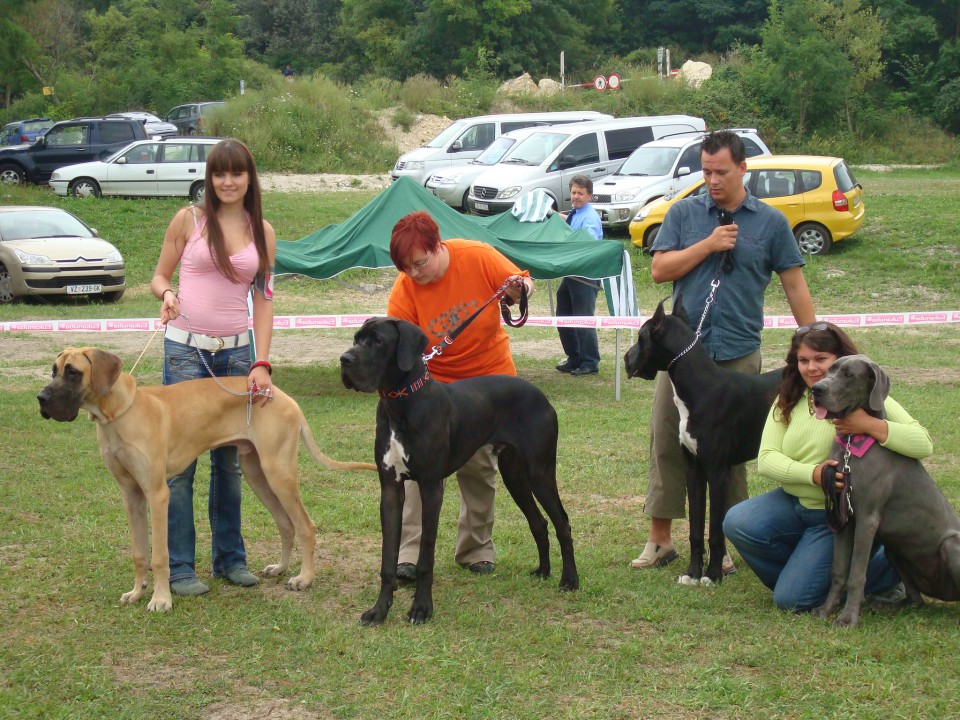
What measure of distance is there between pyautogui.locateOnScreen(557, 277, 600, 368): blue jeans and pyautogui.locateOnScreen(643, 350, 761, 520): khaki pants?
619 centimetres

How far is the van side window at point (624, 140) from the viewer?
2339 centimetres

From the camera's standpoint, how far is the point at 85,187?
78.1ft

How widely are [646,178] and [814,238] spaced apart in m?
3.69

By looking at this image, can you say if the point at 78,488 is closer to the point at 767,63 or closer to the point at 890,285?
the point at 890,285

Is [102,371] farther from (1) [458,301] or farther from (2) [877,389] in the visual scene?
(2) [877,389]

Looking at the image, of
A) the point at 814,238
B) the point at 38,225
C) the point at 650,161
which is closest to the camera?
the point at 38,225

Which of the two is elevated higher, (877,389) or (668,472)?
(877,389)

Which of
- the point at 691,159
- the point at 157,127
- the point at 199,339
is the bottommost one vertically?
the point at 199,339

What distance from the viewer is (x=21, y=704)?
380cm

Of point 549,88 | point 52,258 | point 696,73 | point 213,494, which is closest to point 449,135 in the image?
point 52,258

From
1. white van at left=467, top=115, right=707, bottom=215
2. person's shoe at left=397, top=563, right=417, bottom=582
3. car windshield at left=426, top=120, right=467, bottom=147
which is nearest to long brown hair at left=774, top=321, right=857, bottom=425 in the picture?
person's shoe at left=397, top=563, right=417, bottom=582

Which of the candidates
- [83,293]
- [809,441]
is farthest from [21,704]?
[83,293]

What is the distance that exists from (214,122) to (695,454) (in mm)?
30297

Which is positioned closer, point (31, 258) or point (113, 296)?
point (31, 258)
